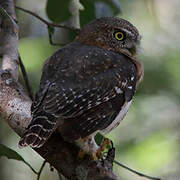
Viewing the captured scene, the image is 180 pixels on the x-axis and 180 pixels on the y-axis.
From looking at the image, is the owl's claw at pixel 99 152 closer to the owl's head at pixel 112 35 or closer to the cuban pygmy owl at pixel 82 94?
the cuban pygmy owl at pixel 82 94

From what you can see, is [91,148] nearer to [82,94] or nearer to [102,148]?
[102,148]

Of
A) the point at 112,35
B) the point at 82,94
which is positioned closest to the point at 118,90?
the point at 82,94

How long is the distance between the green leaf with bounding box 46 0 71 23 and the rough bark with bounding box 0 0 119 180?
928 millimetres

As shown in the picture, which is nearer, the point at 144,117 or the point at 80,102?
the point at 80,102

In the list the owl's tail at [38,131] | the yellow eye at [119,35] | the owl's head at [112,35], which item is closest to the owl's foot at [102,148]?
the owl's tail at [38,131]

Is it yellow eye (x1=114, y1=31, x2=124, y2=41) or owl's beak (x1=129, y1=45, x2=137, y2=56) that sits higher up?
yellow eye (x1=114, y1=31, x2=124, y2=41)

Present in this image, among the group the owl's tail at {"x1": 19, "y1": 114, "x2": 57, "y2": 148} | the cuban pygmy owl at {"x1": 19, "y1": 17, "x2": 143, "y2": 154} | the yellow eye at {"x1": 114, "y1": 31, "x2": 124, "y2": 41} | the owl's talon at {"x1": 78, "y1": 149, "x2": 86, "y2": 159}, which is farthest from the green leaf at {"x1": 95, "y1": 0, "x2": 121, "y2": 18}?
the owl's talon at {"x1": 78, "y1": 149, "x2": 86, "y2": 159}

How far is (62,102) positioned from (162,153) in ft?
10.1

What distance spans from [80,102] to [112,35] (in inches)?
54.9

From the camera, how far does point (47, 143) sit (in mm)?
3234

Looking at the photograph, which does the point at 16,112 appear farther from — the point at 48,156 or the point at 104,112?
the point at 104,112

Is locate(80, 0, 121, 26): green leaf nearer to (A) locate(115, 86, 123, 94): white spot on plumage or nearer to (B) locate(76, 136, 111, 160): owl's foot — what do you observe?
(A) locate(115, 86, 123, 94): white spot on plumage

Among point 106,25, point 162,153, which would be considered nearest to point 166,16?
point 162,153

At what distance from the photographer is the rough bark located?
3.04m
